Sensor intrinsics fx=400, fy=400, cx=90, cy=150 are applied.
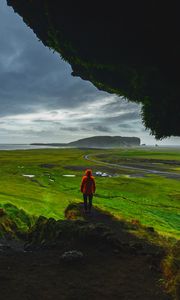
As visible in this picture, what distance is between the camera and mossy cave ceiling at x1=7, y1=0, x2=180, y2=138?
42.4 ft

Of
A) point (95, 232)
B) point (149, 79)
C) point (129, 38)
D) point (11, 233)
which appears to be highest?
point (129, 38)

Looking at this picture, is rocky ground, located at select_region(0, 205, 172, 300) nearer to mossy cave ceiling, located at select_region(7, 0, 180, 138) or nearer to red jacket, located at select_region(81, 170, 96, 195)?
mossy cave ceiling, located at select_region(7, 0, 180, 138)

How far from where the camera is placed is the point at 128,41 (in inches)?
551

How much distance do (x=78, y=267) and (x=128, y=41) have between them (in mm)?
8694

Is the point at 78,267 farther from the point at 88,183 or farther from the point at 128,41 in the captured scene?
the point at 88,183

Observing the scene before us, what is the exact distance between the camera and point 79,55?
16.0 metres

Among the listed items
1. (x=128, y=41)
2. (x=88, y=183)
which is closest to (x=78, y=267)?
(x=128, y=41)

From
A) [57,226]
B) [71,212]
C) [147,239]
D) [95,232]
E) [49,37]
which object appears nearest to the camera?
[49,37]

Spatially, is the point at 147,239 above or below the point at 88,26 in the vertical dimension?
below

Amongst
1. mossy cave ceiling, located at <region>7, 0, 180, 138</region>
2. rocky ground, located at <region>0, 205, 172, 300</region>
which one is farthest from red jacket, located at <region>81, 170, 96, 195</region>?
mossy cave ceiling, located at <region>7, 0, 180, 138</region>

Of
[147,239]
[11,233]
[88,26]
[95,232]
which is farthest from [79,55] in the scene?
[11,233]

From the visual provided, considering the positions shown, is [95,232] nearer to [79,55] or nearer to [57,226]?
[57,226]

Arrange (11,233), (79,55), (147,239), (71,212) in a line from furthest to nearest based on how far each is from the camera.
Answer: (71,212) → (11,233) → (147,239) → (79,55)

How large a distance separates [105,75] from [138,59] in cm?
441
